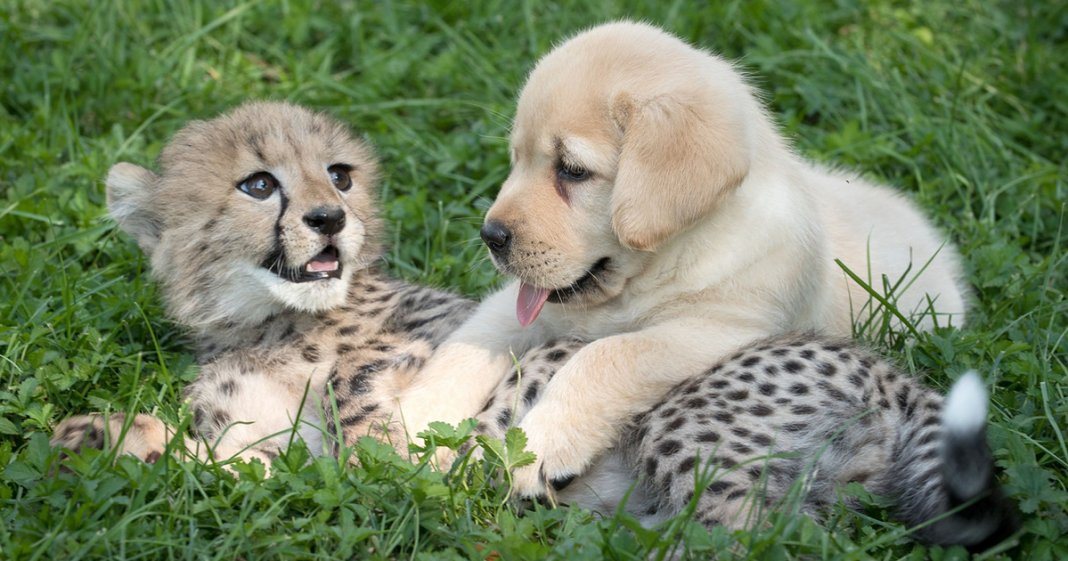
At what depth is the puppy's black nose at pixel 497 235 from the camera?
3883 mm

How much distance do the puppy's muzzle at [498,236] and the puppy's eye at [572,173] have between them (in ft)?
0.85

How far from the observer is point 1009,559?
3229mm

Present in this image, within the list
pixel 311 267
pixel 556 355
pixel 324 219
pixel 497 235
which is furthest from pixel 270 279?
pixel 556 355

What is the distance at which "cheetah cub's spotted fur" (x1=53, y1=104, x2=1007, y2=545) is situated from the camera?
11.5 feet

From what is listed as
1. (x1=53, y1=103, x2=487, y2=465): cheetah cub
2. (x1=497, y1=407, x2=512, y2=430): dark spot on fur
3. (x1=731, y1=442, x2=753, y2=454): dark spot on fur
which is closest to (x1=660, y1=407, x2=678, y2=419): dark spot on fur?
(x1=731, y1=442, x2=753, y2=454): dark spot on fur

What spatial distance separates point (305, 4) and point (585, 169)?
3.63 meters

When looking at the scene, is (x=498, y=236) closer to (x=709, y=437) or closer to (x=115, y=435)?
(x=709, y=437)

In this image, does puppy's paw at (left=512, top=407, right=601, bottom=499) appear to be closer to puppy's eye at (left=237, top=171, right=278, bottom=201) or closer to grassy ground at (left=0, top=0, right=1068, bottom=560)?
grassy ground at (left=0, top=0, right=1068, bottom=560)

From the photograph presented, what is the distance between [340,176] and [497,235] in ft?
3.57

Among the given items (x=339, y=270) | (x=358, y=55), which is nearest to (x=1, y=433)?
(x=339, y=270)

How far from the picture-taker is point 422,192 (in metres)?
5.67

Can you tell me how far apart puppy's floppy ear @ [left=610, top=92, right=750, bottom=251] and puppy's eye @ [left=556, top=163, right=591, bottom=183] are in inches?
5.9

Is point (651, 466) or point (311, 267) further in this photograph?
point (311, 267)

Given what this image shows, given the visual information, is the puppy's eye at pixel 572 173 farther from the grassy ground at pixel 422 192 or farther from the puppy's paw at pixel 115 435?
the puppy's paw at pixel 115 435
